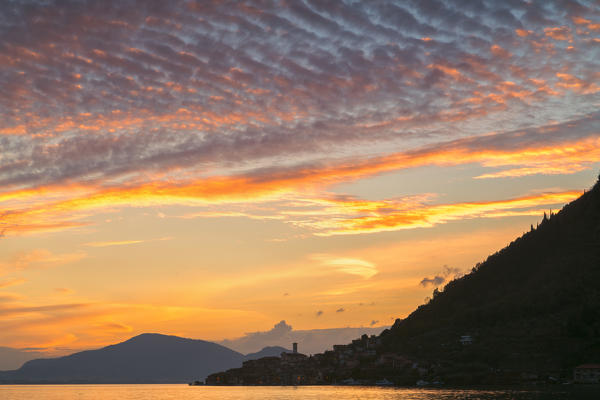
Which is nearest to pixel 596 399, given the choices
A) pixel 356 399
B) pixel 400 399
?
pixel 400 399

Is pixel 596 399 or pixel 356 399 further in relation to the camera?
pixel 356 399

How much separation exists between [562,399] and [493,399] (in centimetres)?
1478

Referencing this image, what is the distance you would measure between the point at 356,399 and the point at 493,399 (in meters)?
49.8

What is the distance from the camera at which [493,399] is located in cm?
14950

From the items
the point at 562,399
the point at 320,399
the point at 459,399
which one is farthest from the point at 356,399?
the point at 562,399

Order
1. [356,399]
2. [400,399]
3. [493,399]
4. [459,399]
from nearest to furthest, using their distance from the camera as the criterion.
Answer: [493,399] → [459,399] → [400,399] → [356,399]

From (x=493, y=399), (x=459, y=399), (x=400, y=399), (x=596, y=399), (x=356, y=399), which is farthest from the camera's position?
(x=356, y=399)

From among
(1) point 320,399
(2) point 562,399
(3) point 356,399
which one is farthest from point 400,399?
(2) point 562,399

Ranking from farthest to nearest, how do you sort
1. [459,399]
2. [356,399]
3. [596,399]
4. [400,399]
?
[356,399] → [400,399] → [459,399] → [596,399]

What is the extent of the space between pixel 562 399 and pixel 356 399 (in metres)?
63.5

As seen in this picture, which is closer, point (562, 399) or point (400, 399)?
point (562, 399)

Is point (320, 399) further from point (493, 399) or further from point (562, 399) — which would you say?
point (562, 399)

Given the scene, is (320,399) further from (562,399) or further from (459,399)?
(562,399)

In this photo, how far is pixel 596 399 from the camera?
456ft
